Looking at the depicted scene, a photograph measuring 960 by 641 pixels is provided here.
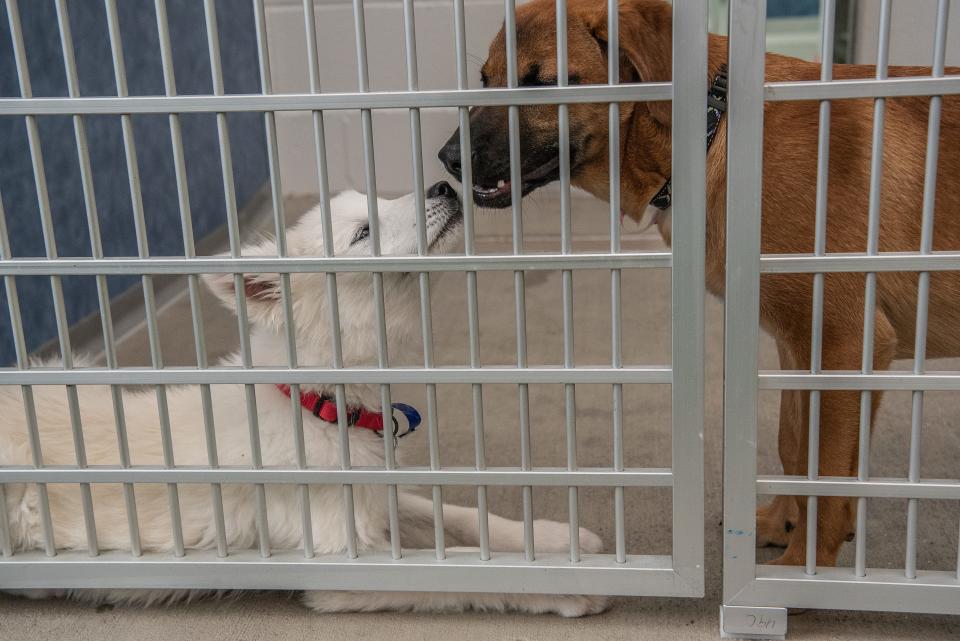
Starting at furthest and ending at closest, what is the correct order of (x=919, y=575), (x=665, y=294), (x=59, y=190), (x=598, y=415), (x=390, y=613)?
(x=665, y=294), (x=59, y=190), (x=598, y=415), (x=390, y=613), (x=919, y=575)

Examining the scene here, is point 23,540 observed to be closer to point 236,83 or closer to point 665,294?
point 665,294

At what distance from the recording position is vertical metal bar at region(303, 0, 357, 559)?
1.26 metres

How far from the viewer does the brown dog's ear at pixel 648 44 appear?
→ 1.52 meters

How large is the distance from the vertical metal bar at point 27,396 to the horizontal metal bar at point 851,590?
1082mm

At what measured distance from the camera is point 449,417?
2457 millimetres

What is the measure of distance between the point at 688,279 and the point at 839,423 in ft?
1.35

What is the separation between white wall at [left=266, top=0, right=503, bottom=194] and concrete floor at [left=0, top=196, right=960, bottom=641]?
0.85 meters

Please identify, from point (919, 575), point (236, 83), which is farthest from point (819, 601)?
point (236, 83)

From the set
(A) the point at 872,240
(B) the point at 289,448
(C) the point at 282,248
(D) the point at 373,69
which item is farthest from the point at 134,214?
(D) the point at 373,69

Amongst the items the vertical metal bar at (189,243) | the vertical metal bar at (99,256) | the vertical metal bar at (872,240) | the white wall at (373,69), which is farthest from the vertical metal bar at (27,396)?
the white wall at (373,69)

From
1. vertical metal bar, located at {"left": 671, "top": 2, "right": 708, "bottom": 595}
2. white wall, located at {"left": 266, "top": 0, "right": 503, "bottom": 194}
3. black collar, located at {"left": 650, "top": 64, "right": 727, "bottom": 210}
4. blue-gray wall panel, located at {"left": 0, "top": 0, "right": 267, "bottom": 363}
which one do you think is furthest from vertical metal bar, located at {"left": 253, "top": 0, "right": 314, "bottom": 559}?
white wall, located at {"left": 266, "top": 0, "right": 503, "bottom": 194}

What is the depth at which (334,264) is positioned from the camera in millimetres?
1314

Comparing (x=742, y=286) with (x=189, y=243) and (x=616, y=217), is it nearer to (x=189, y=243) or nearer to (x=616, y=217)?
(x=616, y=217)

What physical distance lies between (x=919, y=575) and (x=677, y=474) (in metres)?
0.38
